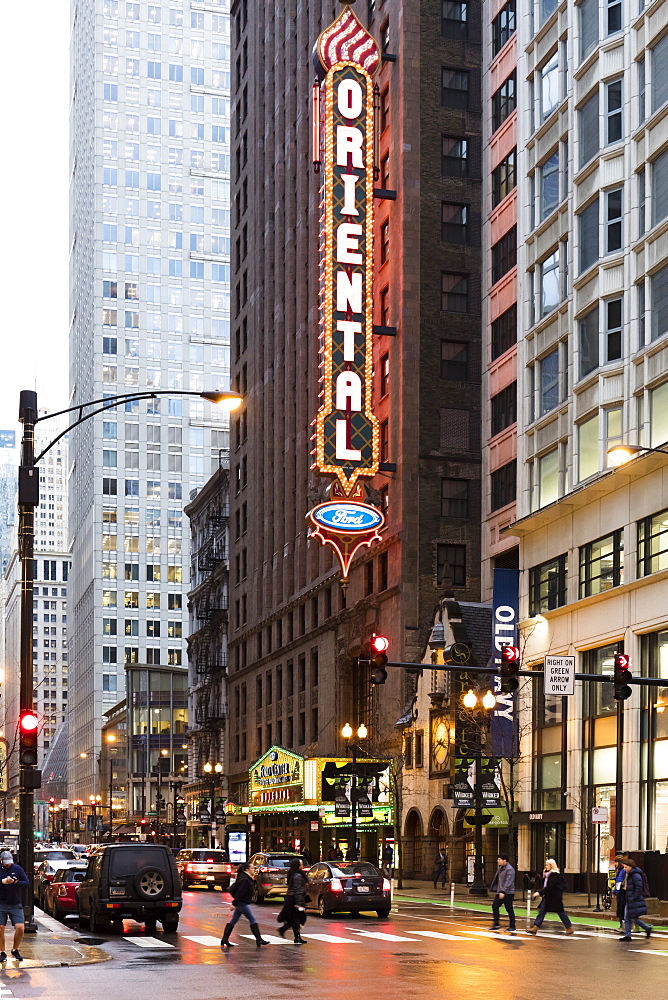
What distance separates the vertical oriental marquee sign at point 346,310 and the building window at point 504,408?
20.1 ft

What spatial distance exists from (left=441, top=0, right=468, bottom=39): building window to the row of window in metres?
34.6

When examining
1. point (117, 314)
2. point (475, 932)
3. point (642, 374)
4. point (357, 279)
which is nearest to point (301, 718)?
point (357, 279)

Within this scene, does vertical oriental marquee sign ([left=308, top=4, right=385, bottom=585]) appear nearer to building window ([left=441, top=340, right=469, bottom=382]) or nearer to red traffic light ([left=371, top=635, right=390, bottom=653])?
building window ([left=441, top=340, right=469, bottom=382])

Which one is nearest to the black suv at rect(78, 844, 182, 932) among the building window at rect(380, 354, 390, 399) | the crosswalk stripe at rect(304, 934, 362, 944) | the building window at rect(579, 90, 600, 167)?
the crosswalk stripe at rect(304, 934, 362, 944)

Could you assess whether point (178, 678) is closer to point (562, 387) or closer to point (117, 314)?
point (117, 314)

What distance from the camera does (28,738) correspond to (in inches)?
1142

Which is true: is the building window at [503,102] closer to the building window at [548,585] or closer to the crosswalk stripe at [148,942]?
the building window at [548,585]

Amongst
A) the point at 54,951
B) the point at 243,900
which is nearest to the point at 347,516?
the point at 243,900

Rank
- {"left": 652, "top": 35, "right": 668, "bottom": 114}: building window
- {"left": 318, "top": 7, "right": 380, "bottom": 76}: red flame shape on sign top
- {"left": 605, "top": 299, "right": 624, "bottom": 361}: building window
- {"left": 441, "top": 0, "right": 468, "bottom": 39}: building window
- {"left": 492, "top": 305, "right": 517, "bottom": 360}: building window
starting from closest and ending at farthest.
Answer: {"left": 652, "top": 35, "right": 668, "bottom": 114}: building window, {"left": 605, "top": 299, "right": 624, "bottom": 361}: building window, {"left": 492, "top": 305, "right": 517, "bottom": 360}: building window, {"left": 318, "top": 7, "right": 380, "bottom": 76}: red flame shape on sign top, {"left": 441, "top": 0, "right": 468, "bottom": 39}: building window

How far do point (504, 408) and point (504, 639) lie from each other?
1410cm

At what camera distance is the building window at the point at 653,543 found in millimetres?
46094

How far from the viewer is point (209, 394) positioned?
987 inches

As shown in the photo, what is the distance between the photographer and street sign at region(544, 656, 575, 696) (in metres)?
38.2

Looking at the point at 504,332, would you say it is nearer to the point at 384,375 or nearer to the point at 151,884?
the point at 384,375
